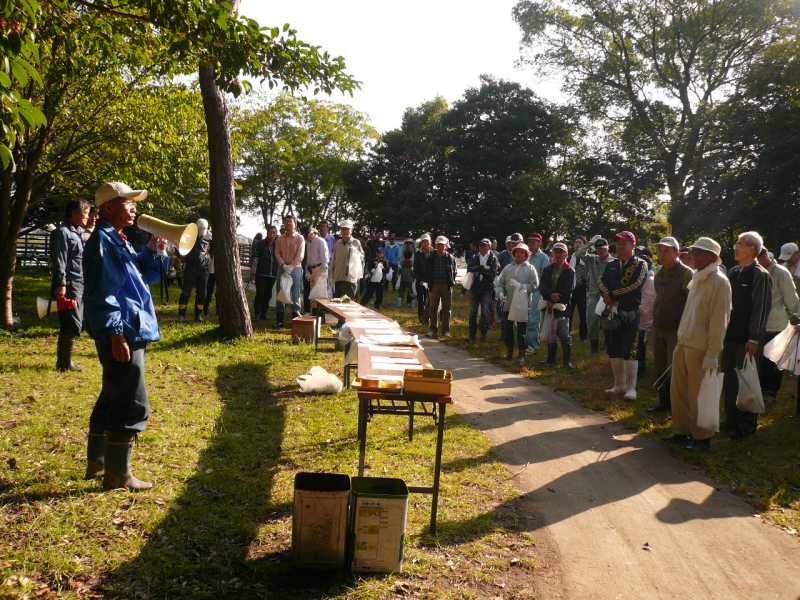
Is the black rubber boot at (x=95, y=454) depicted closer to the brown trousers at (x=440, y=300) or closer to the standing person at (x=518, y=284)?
the standing person at (x=518, y=284)

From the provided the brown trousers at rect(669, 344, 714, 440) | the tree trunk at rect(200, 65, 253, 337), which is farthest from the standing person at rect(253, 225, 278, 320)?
the brown trousers at rect(669, 344, 714, 440)

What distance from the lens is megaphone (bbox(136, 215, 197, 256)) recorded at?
452cm

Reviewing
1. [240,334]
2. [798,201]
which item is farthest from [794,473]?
[798,201]

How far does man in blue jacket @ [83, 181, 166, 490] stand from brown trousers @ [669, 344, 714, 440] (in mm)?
5373

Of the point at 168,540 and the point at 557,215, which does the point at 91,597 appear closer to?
the point at 168,540

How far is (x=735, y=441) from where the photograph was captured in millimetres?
7188

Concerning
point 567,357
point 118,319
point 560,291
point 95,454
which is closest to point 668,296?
point 560,291

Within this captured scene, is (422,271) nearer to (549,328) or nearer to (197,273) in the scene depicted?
(549,328)

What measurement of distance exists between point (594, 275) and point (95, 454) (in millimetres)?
10058

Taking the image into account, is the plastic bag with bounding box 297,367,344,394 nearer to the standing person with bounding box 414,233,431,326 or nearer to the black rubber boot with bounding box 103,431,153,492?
the black rubber boot with bounding box 103,431,153,492

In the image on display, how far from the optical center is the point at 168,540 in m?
4.18

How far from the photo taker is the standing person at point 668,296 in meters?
8.23

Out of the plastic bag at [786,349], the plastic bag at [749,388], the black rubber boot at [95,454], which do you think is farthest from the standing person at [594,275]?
the black rubber boot at [95,454]

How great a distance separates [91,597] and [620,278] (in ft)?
24.8
